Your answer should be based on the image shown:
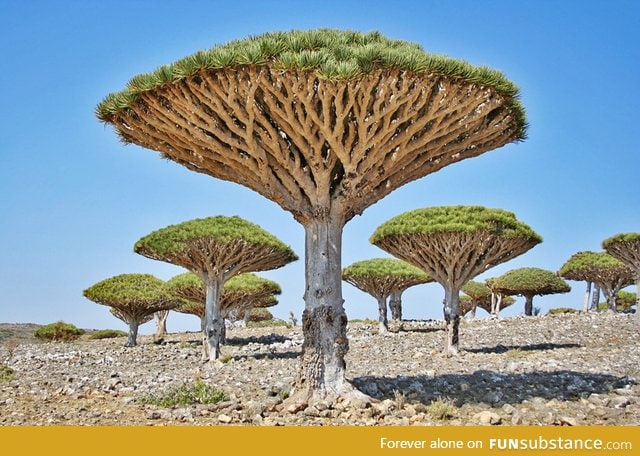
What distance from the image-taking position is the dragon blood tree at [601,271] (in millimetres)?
40188

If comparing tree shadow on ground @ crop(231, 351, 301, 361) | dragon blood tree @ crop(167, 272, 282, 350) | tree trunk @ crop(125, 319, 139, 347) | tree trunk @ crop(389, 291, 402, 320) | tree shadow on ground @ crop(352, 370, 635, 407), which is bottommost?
tree shadow on ground @ crop(231, 351, 301, 361)

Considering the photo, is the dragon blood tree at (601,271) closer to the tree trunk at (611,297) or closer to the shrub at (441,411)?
the tree trunk at (611,297)

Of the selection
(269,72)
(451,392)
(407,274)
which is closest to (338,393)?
(451,392)

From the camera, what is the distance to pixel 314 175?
1019cm

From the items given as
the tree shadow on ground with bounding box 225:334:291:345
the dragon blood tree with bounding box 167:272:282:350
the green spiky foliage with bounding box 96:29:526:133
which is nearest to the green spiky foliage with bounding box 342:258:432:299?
the dragon blood tree with bounding box 167:272:282:350

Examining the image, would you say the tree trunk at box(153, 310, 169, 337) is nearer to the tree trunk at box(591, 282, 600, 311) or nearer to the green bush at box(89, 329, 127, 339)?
the green bush at box(89, 329, 127, 339)

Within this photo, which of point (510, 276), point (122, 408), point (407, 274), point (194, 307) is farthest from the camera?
point (510, 276)

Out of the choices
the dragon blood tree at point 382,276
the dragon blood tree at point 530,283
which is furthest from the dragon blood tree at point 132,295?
the dragon blood tree at point 530,283

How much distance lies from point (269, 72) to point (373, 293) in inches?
1033

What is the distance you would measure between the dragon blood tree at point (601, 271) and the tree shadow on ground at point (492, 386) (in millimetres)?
30540

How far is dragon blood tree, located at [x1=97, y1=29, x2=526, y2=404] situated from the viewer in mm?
8984

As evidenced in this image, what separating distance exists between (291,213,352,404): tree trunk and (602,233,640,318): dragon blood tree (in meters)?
25.0

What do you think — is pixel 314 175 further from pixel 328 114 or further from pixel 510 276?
pixel 510 276

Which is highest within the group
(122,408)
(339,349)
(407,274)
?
(407,274)
